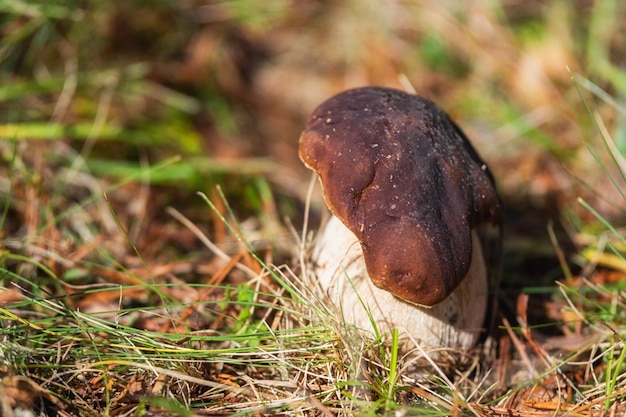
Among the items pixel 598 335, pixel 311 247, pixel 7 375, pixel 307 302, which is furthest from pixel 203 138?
pixel 598 335

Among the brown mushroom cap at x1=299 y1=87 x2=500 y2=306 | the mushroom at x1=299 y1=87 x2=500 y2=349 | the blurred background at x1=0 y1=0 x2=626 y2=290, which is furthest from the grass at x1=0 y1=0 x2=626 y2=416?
the brown mushroom cap at x1=299 y1=87 x2=500 y2=306

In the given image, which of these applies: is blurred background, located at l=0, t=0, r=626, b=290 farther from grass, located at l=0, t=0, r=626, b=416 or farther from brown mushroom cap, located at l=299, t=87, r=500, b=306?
brown mushroom cap, located at l=299, t=87, r=500, b=306

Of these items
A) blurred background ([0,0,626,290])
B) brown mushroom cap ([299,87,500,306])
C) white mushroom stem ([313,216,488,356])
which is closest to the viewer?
brown mushroom cap ([299,87,500,306])

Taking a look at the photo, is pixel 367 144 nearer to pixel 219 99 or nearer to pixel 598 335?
pixel 598 335

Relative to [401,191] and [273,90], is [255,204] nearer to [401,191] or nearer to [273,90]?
[401,191]

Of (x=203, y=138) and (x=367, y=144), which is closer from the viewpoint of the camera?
(x=367, y=144)

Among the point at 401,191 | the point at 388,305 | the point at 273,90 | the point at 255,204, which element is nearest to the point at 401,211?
the point at 401,191

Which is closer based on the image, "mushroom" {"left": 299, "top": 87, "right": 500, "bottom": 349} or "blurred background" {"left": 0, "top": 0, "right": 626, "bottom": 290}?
"mushroom" {"left": 299, "top": 87, "right": 500, "bottom": 349}
